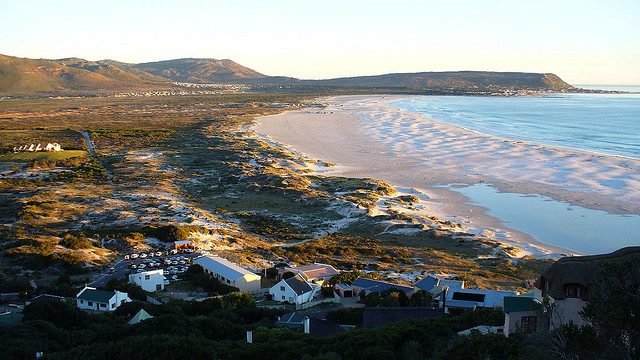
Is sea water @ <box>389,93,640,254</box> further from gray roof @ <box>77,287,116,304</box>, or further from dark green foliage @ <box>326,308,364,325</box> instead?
gray roof @ <box>77,287,116,304</box>

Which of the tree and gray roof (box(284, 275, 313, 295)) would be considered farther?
gray roof (box(284, 275, 313, 295))

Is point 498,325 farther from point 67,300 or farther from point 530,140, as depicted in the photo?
point 530,140

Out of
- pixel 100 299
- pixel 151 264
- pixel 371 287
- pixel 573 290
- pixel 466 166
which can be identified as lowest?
pixel 151 264

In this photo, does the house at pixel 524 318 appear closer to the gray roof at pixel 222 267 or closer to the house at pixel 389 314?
the house at pixel 389 314

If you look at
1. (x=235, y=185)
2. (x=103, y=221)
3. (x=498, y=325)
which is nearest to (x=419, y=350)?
(x=498, y=325)

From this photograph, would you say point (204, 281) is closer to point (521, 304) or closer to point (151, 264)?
point (151, 264)

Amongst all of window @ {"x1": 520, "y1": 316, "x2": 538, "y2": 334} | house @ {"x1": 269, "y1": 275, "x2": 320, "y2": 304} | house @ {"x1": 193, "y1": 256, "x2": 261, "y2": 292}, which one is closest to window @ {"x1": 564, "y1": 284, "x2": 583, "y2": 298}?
window @ {"x1": 520, "y1": 316, "x2": 538, "y2": 334}

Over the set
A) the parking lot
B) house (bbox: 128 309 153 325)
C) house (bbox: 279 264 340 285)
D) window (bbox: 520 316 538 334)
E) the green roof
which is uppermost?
the green roof

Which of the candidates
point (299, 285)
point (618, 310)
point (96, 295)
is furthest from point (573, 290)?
point (96, 295)
